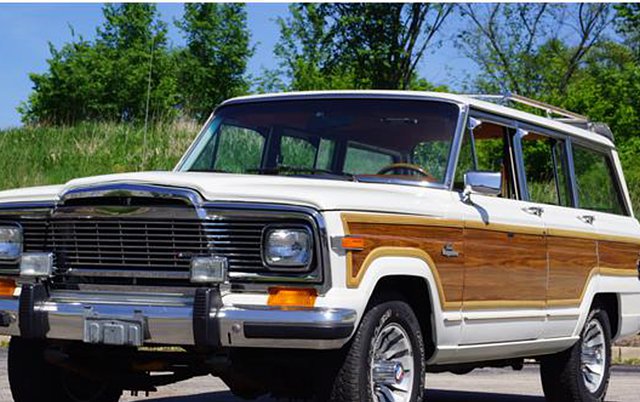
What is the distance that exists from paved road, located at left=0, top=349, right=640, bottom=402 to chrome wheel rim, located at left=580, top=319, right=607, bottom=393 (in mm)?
394

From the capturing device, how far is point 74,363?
693 cm

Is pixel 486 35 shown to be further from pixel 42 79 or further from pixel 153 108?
pixel 42 79

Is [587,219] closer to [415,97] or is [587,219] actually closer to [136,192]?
[415,97]

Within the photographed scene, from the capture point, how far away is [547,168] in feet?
32.0

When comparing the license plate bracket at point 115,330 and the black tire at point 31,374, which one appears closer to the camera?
the license plate bracket at point 115,330

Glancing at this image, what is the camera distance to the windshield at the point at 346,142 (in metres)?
7.74

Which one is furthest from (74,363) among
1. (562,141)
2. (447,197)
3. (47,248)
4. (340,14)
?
(340,14)

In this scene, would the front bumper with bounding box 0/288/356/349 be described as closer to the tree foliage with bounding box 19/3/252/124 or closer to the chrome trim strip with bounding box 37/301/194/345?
the chrome trim strip with bounding box 37/301/194/345

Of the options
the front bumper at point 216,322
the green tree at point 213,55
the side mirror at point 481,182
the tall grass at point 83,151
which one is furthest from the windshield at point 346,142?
the green tree at point 213,55

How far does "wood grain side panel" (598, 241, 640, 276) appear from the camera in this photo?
952 centimetres

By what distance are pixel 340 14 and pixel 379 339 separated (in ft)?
123

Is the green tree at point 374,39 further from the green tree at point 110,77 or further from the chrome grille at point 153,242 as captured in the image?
the chrome grille at point 153,242

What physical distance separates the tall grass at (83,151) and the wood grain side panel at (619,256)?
57.8ft

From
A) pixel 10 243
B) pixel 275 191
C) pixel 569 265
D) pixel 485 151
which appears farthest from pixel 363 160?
pixel 10 243
